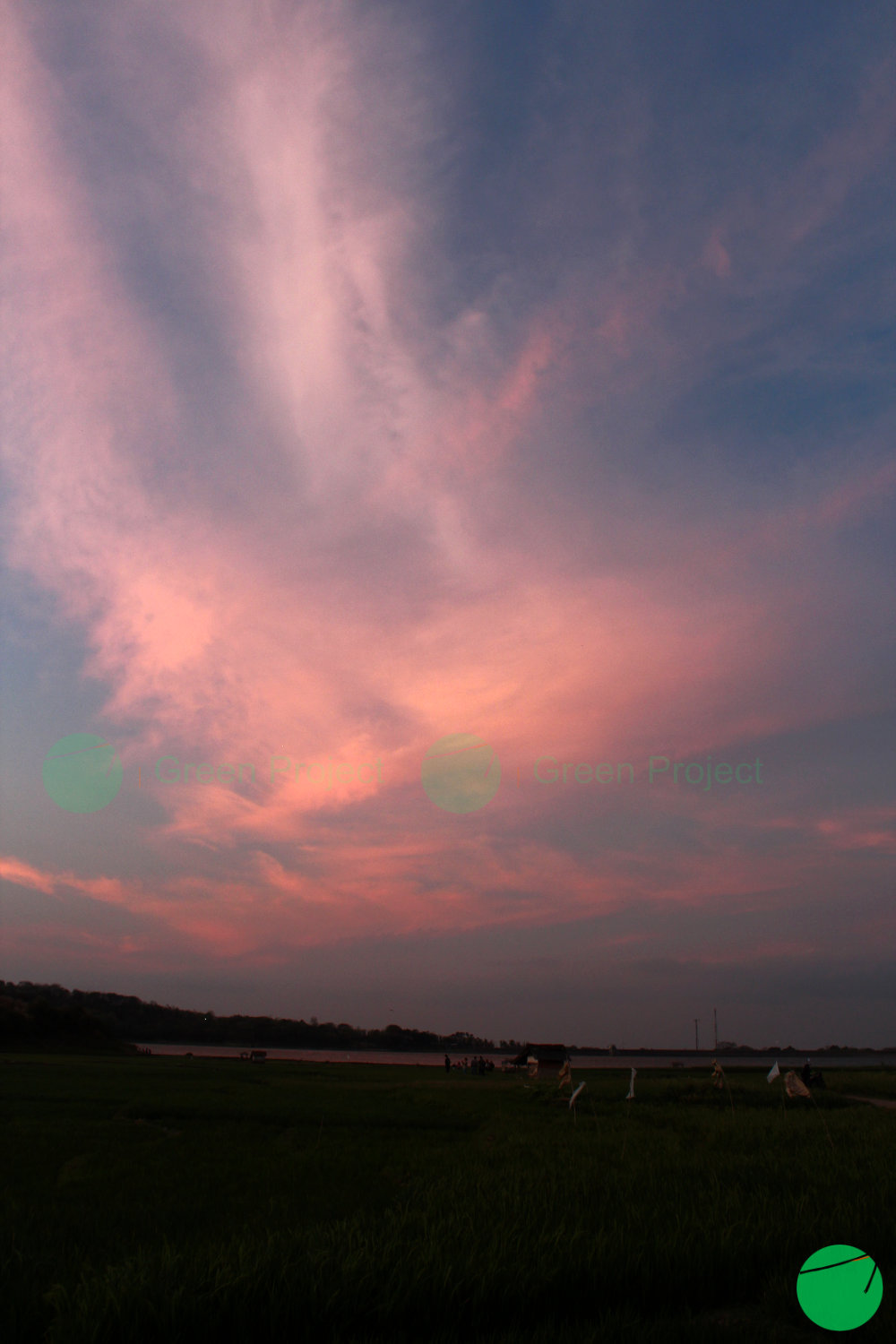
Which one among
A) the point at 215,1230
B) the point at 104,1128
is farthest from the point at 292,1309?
the point at 104,1128

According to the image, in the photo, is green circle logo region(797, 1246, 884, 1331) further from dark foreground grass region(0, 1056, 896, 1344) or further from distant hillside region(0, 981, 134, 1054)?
distant hillside region(0, 981, 134, 1054)

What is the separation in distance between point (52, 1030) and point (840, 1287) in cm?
12981

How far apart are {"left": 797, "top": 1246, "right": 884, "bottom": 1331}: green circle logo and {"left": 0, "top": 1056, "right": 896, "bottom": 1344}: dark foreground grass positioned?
1.16m

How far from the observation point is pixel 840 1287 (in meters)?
4.18

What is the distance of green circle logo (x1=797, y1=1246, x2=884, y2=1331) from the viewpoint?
401 centimetres

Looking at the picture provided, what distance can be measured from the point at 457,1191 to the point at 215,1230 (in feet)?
10.5

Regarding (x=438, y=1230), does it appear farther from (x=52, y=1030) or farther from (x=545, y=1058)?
(x=52, y=1030)

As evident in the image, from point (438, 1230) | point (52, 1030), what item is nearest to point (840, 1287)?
point (438, 1230)

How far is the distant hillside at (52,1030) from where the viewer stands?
103500 mm

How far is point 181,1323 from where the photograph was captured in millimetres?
5195

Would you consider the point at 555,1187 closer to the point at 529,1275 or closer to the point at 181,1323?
the point at 529,1275

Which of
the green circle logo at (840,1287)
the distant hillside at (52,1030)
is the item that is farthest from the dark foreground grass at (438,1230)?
the distant hillside at (52,1030)

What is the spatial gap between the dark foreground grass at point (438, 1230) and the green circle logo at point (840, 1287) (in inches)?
45.6

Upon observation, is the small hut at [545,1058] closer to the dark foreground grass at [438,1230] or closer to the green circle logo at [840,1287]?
the dark foreground grass at [438,1230]
